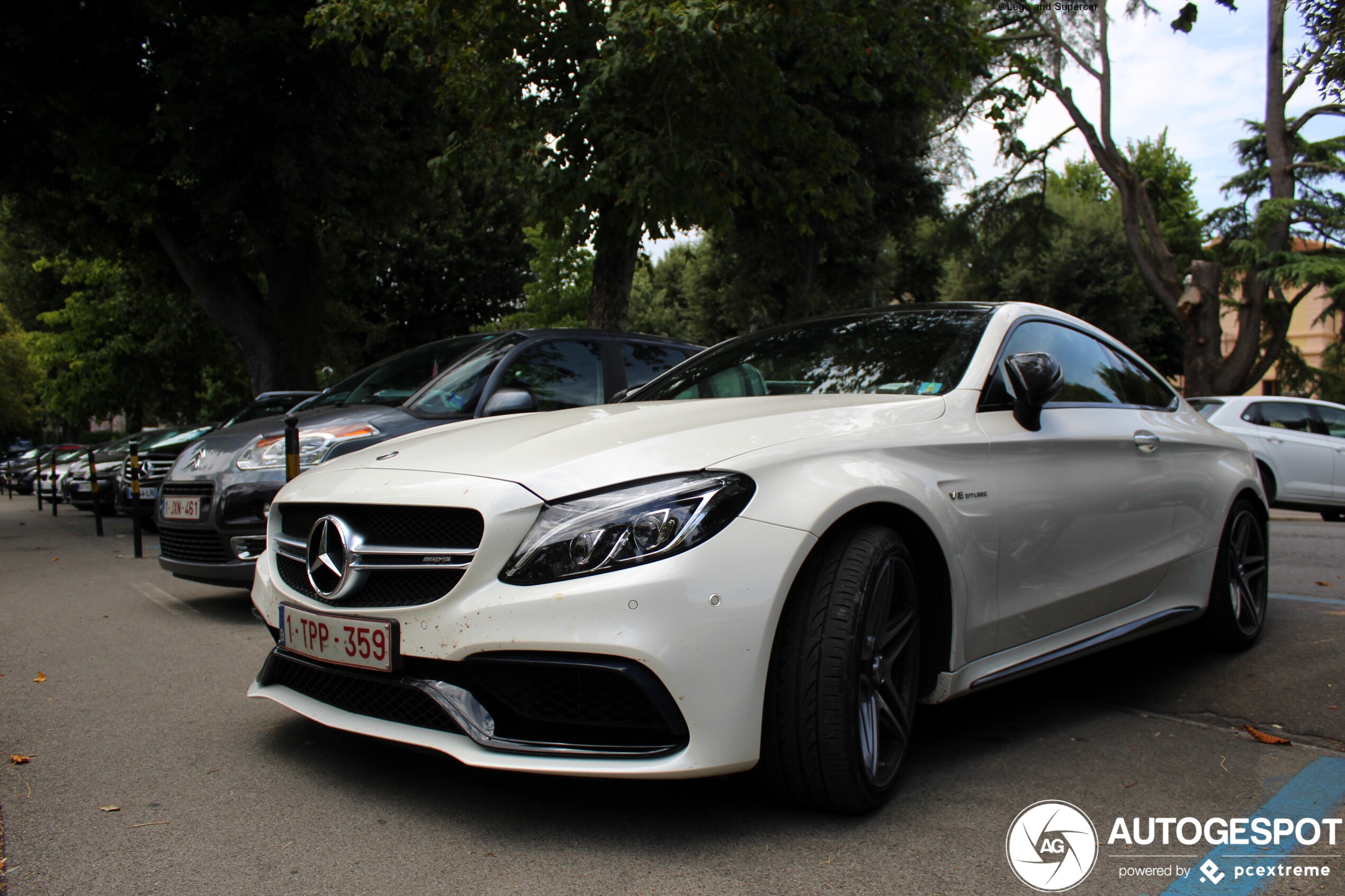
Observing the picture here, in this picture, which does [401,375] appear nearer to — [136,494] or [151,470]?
[136,494]

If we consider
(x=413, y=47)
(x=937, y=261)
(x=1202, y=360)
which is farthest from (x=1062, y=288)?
(x=413, y=47)

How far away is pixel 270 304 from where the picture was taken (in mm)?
17047

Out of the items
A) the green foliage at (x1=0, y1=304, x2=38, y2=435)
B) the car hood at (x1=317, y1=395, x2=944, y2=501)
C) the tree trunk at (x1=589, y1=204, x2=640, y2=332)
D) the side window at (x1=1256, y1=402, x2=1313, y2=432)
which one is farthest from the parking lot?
the green foliage at (x1=0, y1=304, x2=38, y2=435)

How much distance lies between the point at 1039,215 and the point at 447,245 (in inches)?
665

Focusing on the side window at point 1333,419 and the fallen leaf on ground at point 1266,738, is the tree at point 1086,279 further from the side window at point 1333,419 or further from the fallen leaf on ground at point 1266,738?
the fallen leaf on ground at point 1266,738

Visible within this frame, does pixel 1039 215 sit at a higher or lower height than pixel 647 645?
higher

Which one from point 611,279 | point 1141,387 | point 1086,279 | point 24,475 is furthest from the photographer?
point 1086,279

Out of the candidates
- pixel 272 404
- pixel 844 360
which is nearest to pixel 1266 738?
pixel 844 360

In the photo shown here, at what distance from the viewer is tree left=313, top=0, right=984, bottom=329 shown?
34.7 feet

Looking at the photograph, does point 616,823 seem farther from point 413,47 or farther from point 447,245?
point 447,245

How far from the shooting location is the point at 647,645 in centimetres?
243

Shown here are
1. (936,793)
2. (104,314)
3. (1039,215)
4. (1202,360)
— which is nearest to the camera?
(936,793)

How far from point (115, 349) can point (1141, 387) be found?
1224 inches

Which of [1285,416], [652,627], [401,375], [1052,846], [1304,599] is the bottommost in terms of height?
[1304,599]
